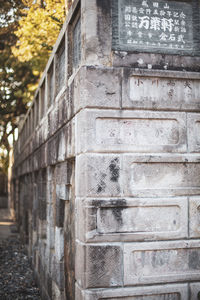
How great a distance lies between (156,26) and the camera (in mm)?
4016

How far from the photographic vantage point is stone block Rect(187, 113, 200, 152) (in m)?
3.91

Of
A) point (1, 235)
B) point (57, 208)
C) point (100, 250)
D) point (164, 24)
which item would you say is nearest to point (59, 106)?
point (57, 208)

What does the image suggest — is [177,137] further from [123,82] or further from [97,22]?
[97,22]

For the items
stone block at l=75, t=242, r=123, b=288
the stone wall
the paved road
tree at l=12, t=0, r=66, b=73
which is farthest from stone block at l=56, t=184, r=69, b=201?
tree at l=12, t=0, r=66, b=73

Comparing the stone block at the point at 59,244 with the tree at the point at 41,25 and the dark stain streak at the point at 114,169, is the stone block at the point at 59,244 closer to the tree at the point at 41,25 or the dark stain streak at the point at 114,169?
the dark stain streak at the point at 114,169

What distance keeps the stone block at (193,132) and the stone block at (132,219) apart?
0.56 meters

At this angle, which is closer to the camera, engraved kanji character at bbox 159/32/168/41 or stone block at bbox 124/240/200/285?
stone block at bbox 124/240/200/285

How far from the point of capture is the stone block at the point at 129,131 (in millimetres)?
3678

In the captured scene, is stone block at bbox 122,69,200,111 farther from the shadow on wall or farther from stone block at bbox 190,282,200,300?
the shadow on wall

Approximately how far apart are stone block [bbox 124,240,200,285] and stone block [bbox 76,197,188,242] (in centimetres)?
10

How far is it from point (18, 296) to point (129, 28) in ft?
18.8

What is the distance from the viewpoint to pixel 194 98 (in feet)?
13.0

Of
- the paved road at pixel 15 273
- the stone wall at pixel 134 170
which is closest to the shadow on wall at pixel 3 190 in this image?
the paved road at pixel 15 273

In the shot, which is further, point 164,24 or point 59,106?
point 59,106
